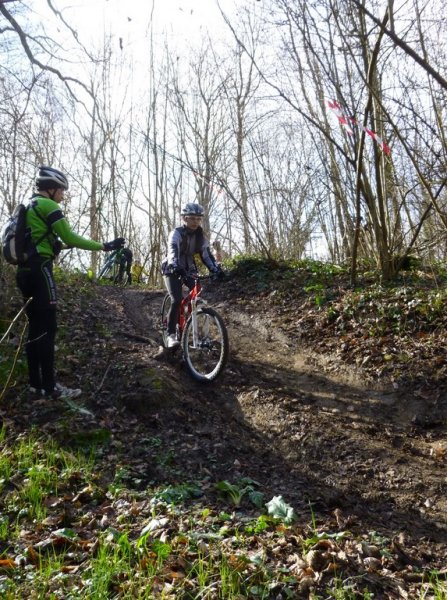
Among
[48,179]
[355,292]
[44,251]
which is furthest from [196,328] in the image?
[355,292]

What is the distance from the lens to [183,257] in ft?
23.5

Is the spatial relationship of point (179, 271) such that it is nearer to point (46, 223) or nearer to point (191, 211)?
point (191, 211)

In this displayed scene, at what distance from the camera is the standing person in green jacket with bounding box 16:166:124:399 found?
501 centimetres

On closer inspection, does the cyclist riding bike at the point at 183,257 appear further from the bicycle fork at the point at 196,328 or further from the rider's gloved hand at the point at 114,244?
the rider's gloved hand at the point at 114,244

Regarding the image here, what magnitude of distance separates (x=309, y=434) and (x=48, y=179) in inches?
146

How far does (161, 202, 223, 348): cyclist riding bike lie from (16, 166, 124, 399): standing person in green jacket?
73.0 inches

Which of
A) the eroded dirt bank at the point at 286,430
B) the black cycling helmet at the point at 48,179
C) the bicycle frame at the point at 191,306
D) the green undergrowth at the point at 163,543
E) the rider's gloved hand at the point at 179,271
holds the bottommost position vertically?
the green undergrowth at the point at 163,543

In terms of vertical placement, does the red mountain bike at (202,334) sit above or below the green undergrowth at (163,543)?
above

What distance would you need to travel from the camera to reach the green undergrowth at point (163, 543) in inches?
109

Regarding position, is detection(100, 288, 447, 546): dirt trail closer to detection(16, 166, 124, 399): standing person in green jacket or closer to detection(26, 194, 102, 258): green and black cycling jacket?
detection(16, 166, 124, 399): standing person in green jacket

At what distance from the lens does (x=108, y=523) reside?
3.48 m

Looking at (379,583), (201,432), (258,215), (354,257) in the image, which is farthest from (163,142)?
(379,583)

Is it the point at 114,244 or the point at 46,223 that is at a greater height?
the point at 46,223

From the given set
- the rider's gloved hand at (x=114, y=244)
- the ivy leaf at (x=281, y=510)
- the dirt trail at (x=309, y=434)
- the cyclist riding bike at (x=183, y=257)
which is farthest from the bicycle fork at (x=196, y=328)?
the ivy leaf at (x=281, y=510)
